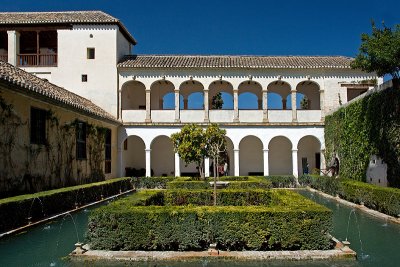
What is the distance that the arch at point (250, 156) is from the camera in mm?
28156

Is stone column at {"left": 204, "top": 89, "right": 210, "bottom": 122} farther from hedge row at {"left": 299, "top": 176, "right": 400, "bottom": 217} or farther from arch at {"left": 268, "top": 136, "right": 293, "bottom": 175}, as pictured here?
hedge row at {"left": 299, "top": 176, "right": 400, "bottom": 217}

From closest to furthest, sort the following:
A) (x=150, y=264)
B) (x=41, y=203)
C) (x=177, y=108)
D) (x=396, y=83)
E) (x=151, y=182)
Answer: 1. (x=150, y=264)
2. (x=41, y=203)
3. (x=396, y=83)
4. (x=151, y=182)
5. (x=177, y=108)

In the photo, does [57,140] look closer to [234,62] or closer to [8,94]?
[8,94]

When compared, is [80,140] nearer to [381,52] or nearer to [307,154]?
[381,52]

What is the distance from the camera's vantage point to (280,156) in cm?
2833

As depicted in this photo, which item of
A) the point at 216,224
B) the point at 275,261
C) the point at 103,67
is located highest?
the point at 103,67

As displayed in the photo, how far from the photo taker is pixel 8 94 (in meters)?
11.7

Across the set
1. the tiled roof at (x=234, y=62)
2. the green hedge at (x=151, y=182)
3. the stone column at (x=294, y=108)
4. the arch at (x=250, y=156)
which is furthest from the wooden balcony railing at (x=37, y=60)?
the stone column at (x=294, y=108)

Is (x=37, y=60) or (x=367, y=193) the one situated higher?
(x=37, y=60)

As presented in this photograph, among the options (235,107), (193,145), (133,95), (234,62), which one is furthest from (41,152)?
(234,62)

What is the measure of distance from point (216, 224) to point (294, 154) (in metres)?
18.8

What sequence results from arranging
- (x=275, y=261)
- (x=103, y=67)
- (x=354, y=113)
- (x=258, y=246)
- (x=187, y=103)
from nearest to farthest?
(x=275, y=261) < (x=258, y=246) < (x=354, y=113) < (x=103, y=67) < (x=187, y=103)

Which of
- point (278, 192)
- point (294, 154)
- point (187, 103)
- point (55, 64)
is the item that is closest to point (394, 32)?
point (278, 192)

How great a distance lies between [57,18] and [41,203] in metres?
17.2
